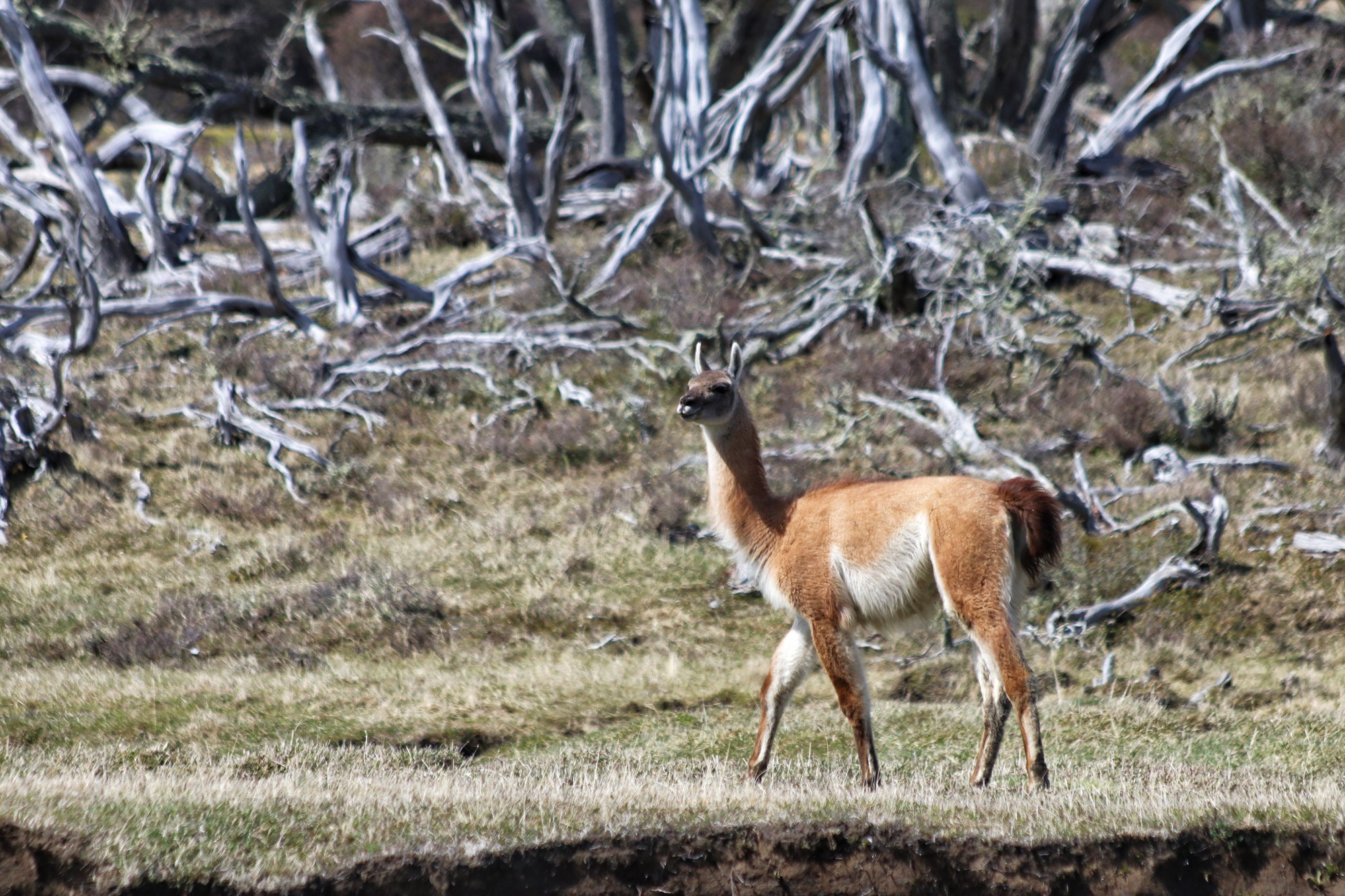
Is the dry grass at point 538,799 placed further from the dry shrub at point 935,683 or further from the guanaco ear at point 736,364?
the guanaco ear at point 736,364

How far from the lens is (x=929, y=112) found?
1792cm

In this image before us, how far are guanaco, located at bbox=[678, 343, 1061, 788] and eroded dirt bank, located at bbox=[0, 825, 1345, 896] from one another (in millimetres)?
708

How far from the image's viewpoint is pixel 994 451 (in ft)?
38.9

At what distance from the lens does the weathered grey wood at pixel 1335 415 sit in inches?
444

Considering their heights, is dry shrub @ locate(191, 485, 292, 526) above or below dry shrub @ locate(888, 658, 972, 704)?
above

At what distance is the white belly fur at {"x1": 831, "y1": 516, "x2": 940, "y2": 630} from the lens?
6262 millimetres

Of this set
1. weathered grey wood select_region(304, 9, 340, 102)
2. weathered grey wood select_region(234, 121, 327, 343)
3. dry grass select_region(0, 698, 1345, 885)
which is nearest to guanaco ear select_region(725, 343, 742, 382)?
dry grass select_region(0, 698, 1345, 885)

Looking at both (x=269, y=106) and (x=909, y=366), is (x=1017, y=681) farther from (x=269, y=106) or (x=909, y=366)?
(x=269, y=106)

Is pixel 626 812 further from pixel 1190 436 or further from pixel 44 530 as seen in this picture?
pixel 1190 436

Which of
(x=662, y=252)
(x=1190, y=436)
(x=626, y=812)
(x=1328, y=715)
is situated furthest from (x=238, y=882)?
(x=662, y=252)

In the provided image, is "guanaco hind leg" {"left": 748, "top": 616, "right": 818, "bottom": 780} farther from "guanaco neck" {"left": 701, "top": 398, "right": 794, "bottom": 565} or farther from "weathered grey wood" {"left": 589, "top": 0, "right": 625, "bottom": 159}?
"weathered grey wood" {"left": 589, "top": 0, "right": 625, "bottom": 159}

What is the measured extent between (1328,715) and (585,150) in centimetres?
1991

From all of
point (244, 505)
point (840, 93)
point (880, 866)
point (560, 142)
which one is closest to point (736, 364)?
point (880, 866)

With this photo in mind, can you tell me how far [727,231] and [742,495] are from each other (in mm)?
12961
